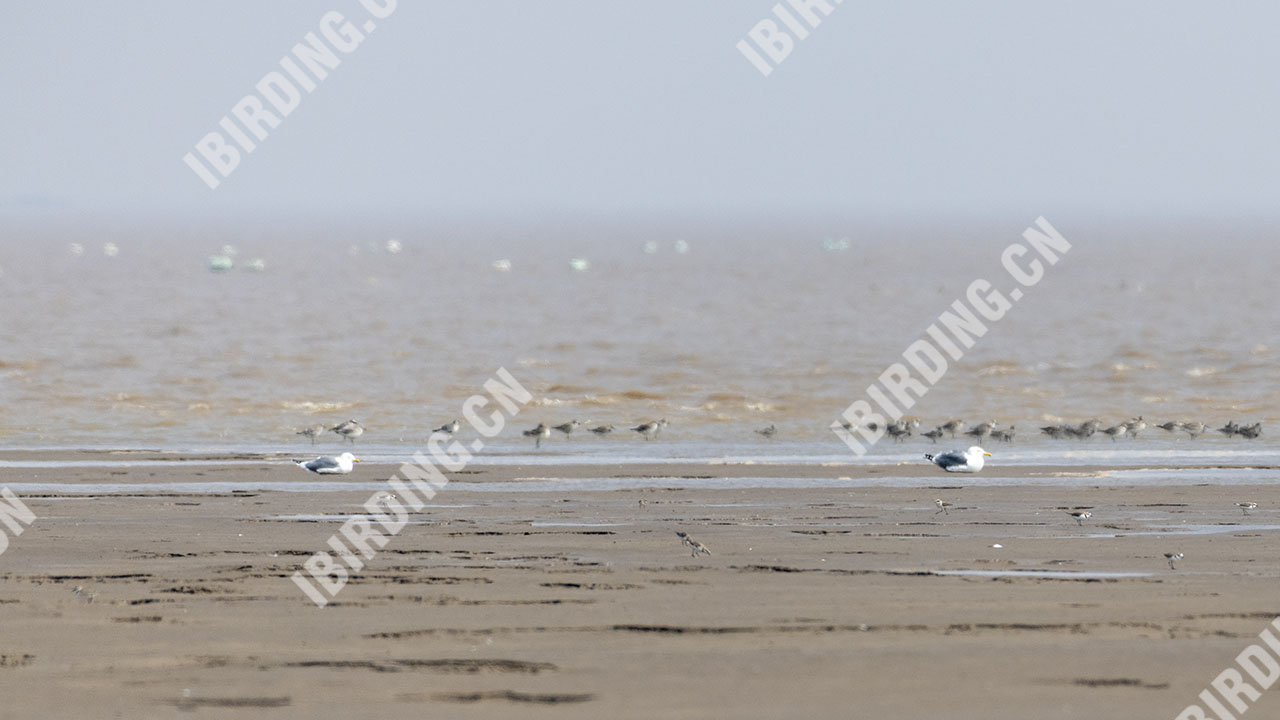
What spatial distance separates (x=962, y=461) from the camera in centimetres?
1817

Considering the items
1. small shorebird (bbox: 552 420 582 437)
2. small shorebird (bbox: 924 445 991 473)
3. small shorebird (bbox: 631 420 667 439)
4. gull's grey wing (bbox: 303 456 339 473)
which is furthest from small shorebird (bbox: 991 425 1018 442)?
gull's grey wing (bbox: 303 456 339 473)

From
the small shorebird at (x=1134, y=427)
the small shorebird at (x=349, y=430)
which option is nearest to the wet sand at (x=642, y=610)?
the small shorebird at (x=349, y=430)

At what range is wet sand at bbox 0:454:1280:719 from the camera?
8945 millimetres

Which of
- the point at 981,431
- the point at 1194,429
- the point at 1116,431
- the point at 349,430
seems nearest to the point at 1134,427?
the point at 1116,431

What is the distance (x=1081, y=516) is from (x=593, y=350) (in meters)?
25.5

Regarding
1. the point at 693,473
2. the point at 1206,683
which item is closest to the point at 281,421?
the point at 693,473

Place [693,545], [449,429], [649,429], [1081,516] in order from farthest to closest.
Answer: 1. [449,429]
2. [649,429]
3. [1081,516]
4. [693,545]

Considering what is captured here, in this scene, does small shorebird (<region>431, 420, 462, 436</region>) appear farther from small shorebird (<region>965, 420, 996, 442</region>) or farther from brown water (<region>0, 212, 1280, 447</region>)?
small shorebird (<region>965, 420, 996, 442</region>)

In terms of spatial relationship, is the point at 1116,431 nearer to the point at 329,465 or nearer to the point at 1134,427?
the point at 1134,427

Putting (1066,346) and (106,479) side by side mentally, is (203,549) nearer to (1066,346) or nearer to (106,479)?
(106,479)

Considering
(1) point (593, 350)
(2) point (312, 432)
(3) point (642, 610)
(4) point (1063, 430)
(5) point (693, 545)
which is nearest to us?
(3) point (642, 610)

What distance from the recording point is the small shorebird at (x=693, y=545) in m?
12.9

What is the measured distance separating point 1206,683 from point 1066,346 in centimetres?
3230

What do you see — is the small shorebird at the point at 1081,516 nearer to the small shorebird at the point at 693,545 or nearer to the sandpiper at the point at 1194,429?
the small shorebird at the point at 693,545
